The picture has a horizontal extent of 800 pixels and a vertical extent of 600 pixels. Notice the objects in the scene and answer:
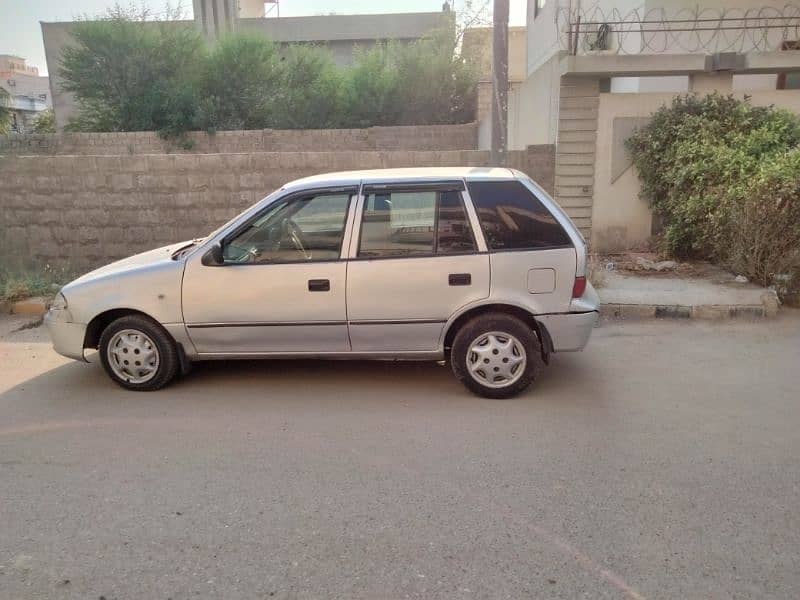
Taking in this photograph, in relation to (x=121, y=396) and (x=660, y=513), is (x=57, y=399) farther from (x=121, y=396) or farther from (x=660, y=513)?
(x=660, y=513)

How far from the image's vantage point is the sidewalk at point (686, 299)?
703cm

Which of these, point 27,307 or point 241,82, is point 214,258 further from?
point 241,82

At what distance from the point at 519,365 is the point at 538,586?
2.20m

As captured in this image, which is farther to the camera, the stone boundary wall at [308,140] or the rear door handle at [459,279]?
the stone boundary wall at [308,140]

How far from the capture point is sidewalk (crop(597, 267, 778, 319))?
703cm

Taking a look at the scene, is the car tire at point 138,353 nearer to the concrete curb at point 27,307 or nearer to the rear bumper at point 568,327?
the rear bumper at point 568,327

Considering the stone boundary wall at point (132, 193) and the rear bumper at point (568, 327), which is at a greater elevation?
the stone boundary wall at point (132, 193)

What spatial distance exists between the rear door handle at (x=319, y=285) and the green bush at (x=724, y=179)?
5.35 metres

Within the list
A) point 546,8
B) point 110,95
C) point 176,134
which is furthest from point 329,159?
point 110,95

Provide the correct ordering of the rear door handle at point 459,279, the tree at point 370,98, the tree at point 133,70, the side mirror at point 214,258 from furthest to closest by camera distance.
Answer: the tree at point 370,98 < the tree at point 133,70 < the side mirror at point 214,258 < the rear door handle at point 459,279

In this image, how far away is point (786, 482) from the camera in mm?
3555

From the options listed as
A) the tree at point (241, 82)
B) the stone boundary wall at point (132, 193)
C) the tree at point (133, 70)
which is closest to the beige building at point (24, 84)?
the tree at point (133, 70)

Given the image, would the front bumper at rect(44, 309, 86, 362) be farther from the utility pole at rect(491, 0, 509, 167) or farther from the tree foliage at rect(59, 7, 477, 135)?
the tree foliage at rect(59, 7, 477, 135)

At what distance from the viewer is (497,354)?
476cm
